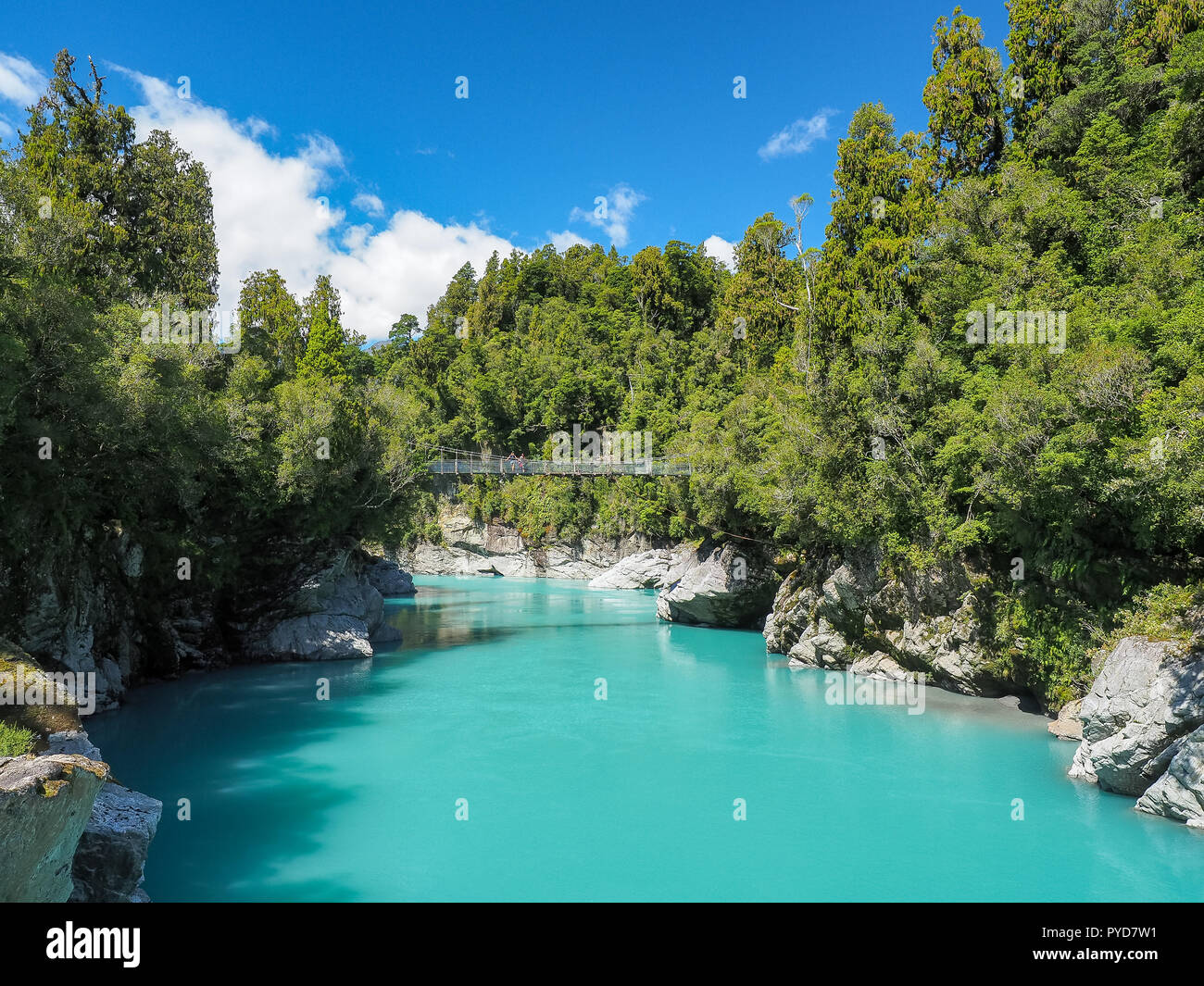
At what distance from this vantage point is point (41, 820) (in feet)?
14.8

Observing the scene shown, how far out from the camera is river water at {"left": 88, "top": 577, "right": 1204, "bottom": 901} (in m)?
7.52

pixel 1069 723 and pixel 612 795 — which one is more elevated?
pixel 1069 723

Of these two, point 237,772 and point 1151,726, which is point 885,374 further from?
point 237,772

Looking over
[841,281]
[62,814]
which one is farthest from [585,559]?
[62,814]

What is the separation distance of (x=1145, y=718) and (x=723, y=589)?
15778mm

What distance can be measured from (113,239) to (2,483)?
8.81 metres

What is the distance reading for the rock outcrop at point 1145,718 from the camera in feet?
26.7

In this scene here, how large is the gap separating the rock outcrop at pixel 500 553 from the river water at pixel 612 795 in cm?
2486

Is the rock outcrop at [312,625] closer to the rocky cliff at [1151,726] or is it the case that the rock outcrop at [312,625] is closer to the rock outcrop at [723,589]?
the rock outcrop at [723,589]

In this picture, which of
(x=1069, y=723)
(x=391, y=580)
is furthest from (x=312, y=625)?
(x=1069, y=723)

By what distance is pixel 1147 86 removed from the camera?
1420cm

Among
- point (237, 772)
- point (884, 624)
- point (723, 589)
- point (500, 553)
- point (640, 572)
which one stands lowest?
point (237, 772)
